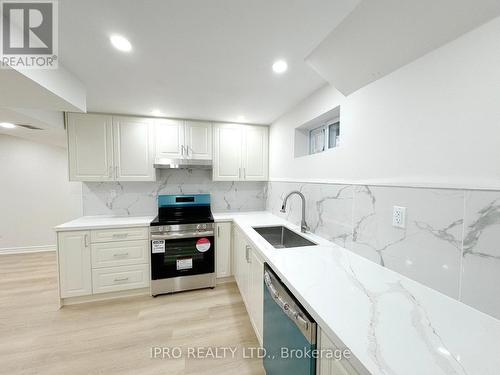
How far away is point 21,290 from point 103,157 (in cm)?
188

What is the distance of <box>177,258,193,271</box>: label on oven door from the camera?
93.0 inches

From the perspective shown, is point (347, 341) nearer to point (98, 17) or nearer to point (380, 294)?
point (380, 294)

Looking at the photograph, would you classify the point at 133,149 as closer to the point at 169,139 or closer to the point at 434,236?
the point at 169,139

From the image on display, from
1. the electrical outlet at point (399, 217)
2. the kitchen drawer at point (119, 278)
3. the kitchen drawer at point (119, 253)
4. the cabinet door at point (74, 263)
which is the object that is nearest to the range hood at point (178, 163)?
the kitchen drawer at point (119, 253)

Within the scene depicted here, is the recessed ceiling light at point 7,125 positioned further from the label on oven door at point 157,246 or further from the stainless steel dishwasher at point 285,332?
the stainless steel dishwasher at point 285,332

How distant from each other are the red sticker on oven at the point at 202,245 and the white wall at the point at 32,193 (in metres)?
2.38

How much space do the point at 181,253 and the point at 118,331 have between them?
0.86 meters

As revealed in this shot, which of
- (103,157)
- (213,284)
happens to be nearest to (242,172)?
(213,284)

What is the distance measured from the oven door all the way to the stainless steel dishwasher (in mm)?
1321

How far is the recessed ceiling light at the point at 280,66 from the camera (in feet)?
4.65

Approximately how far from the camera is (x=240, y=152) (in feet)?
9.50

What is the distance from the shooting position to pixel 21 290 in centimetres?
240

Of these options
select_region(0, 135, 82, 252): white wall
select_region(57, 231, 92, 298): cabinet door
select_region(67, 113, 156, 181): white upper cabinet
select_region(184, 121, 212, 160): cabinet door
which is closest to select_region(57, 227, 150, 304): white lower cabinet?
select_region(57, 231, 92, 298): cabinet door

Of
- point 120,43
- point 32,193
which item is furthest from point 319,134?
point 32,193
